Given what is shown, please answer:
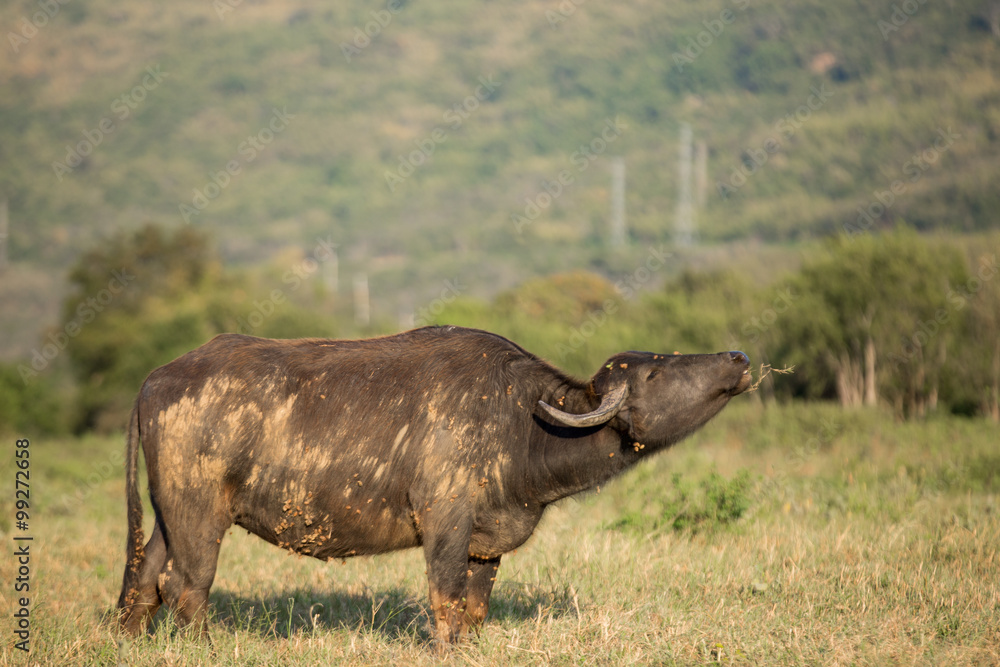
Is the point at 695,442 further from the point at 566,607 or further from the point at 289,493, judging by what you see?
the point at 289,493

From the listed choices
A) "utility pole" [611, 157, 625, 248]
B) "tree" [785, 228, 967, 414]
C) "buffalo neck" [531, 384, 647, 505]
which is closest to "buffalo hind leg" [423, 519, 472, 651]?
"buffalo neck" [531, 384, 647, 505]

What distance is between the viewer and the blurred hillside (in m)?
83.6

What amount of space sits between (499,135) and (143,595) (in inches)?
5801

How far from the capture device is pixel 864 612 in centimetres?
611

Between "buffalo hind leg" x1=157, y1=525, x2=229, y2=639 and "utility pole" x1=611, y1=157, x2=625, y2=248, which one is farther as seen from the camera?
"utility pole" x1=611, y1=157, x2=625, y2=248

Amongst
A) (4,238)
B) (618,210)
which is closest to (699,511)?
(618,210)

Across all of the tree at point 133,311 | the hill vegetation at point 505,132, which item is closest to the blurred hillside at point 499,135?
the hill vegetation at point 505,132

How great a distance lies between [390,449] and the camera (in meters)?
5.53

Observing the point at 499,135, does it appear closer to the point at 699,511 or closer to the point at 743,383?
the point at 699,511

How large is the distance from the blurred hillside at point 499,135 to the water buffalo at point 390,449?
41.4m

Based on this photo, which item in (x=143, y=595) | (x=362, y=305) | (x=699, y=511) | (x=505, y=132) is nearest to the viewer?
(x=143, y=595)

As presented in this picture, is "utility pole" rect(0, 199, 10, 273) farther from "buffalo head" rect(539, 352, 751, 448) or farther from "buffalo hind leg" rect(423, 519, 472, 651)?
"buffalo head" rect(539, 352, 751, 448)

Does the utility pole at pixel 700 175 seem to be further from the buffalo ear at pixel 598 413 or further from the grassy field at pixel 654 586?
the buffalo ear at pixel 598 413

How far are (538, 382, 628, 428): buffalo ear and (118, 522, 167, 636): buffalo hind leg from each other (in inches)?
106
